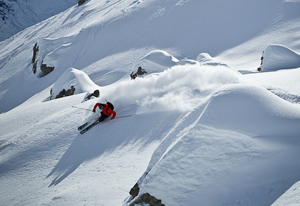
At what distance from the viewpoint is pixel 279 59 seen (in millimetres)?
11375

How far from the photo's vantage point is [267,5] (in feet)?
65.4

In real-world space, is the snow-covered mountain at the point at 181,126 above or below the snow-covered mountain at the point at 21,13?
below

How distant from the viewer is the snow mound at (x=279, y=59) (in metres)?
10.9

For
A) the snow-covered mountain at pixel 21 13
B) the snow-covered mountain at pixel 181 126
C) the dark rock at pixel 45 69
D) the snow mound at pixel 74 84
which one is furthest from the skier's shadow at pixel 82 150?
the snow-covered mountain at pixel 21 13

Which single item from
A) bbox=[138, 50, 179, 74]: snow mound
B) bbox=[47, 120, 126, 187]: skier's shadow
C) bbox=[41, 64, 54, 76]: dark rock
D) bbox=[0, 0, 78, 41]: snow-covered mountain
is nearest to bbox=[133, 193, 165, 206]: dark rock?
bbox=[47, 120, 126, 187]: skier's shadow

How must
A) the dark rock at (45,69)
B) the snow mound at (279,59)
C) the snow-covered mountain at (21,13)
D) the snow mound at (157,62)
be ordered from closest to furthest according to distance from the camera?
the snow mound at (279,59) → the snow mound at (157,62) → the dark rock at (45,69) → the snow-covered mountain at (21,13)

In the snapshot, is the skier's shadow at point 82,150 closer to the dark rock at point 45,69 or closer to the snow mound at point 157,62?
the snow mound at point 157,62

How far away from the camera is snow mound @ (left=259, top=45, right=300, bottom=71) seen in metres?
10.9

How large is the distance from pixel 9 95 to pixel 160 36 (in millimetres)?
19991

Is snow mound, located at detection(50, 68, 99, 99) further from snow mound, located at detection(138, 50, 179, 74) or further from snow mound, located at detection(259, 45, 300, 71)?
snow mound, located at detection(259, 45, 300, 71)

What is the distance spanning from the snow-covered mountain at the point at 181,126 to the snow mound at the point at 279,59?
5cm

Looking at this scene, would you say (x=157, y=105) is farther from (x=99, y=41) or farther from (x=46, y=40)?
(x=46, y=40)

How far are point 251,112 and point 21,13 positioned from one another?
107 meters

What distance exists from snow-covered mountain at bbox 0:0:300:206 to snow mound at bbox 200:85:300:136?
2cm
